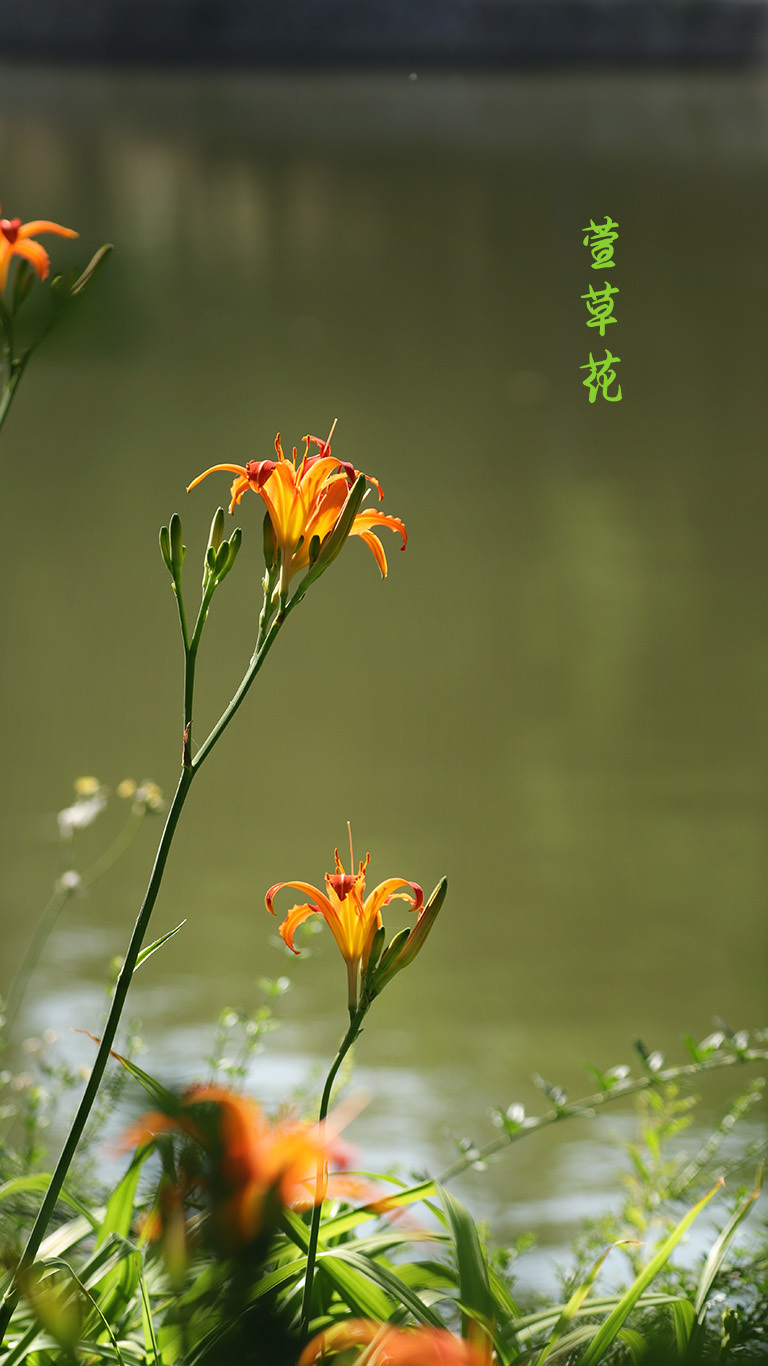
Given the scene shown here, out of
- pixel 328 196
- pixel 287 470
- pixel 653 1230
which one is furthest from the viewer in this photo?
pixel 328 196

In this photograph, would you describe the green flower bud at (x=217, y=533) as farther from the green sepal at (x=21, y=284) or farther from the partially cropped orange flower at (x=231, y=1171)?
the partially cropped orange flower at (x=231, y=1171)

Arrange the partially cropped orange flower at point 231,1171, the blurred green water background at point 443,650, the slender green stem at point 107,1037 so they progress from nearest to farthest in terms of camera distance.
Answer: the partially cropped orange flower at point 231,1171
the slender green stem at point 107,1037
the blurred green water background at point 443,650

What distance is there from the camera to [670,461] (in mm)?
3096

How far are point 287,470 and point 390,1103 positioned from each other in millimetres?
1068

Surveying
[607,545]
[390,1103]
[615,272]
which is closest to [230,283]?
[615,272]

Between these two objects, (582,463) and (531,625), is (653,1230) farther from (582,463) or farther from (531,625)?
(582,463)

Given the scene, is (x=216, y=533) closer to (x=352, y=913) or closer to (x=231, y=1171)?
(x=352, y=913)

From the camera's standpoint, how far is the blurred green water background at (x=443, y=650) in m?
1.50

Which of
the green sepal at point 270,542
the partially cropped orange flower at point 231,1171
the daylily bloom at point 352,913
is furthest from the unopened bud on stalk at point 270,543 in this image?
the partially cropped orange flower at point 231,1171

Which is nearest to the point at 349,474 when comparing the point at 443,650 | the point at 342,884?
the point at 342,884

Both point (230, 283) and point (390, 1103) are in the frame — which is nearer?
point (390, 1103)

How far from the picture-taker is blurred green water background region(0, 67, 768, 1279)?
59.2 inches

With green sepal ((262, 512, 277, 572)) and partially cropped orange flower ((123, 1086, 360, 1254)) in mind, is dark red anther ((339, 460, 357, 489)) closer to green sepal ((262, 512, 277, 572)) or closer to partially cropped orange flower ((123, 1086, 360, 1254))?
green sepal ((262, 512, 277, 572))

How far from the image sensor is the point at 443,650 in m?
2.32
